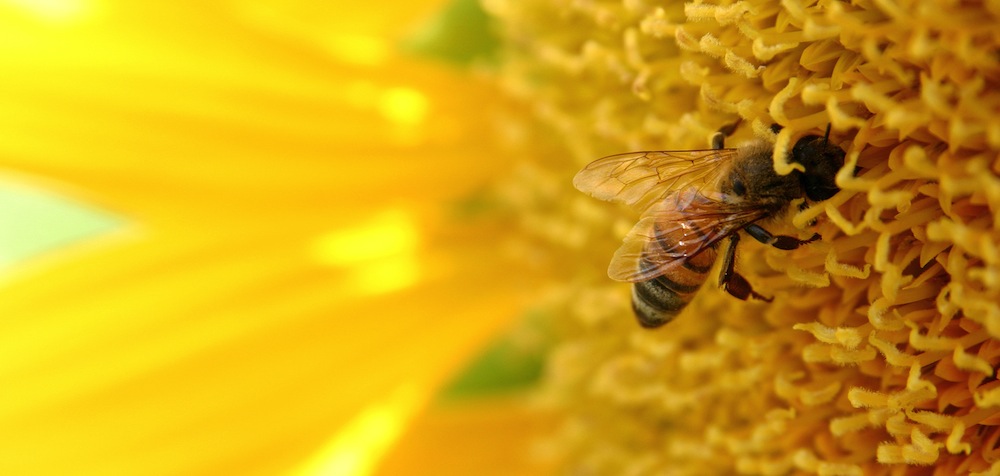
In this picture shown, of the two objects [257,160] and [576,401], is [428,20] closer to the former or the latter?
[257,160]

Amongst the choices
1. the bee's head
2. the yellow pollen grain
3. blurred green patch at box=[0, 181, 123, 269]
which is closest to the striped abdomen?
the bee's head

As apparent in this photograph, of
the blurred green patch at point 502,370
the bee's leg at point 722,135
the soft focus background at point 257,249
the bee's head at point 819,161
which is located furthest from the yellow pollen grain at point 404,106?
the bee's head at point 819,161

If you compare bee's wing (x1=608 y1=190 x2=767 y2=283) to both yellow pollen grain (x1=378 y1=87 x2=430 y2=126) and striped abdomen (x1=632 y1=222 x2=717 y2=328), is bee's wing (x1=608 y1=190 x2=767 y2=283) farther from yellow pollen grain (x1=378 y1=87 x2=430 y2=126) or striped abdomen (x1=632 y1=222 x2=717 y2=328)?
yellow pollen grain (x1=378 y1=87 x2=430 y2=126)

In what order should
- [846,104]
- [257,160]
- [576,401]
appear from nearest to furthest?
[846,104] < [576,401] < [257,160]

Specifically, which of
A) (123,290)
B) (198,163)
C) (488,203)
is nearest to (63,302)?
(123,290)

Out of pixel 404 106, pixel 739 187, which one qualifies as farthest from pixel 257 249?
pixel 739 187

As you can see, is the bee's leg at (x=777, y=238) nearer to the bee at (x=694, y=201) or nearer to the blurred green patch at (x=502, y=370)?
the bee at (x=694, y=201)

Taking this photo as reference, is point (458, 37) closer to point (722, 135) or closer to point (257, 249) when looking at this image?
point (257, 249)
